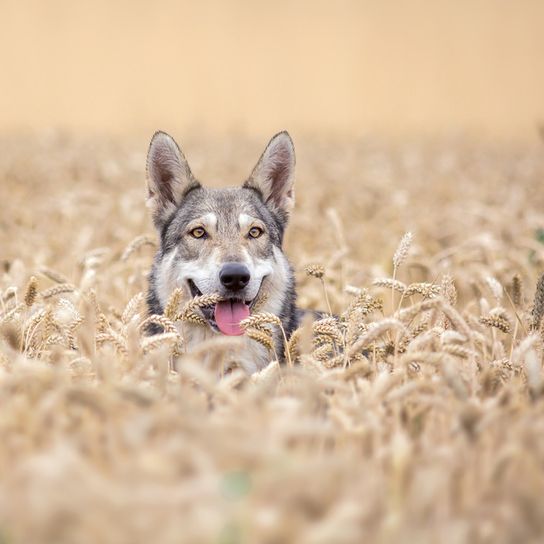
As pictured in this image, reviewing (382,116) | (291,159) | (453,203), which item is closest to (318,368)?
(291,159)

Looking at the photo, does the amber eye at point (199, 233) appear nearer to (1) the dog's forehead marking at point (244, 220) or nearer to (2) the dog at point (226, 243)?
(2) the dog at point (226, 243)

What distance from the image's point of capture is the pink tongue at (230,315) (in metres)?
5.20

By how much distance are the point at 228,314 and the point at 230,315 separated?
14 millimetres

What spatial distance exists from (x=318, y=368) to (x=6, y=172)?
1066 centimetres

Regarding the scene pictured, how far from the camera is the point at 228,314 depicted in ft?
17.2

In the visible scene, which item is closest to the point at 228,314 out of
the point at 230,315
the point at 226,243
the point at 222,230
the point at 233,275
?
the point at 230,315

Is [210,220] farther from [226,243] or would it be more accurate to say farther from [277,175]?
[277,175]

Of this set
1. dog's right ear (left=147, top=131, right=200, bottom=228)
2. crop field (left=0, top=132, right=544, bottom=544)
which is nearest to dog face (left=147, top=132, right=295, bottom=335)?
dog's right ear (left=147, top=131, right=200, bottom=228)

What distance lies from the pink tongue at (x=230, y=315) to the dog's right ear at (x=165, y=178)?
113 centimetres

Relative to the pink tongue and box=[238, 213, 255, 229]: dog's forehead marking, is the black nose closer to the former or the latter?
the pink tongue

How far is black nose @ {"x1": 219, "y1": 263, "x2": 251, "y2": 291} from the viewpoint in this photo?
514cm

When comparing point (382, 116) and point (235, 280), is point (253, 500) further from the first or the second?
point (382, 116)

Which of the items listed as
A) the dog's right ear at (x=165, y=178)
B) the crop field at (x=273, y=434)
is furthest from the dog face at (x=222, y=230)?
the crop field at (x=273, y=434)

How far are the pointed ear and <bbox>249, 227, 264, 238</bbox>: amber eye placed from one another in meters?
0.56
